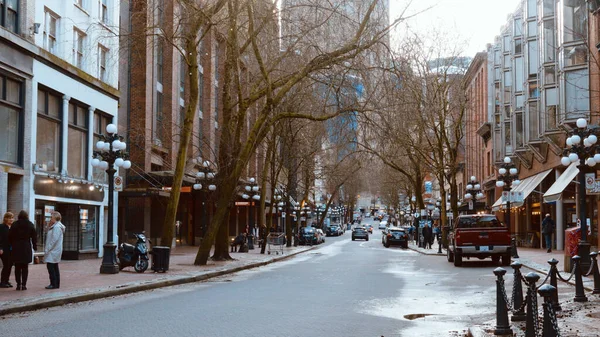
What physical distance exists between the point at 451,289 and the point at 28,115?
1703 cm

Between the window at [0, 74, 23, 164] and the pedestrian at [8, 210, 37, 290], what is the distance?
9.57 m

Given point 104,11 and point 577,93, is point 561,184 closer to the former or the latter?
point 577,93

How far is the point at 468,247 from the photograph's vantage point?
92.4ft

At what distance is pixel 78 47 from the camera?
32.8 m

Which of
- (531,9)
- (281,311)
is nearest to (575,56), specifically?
(531,9)

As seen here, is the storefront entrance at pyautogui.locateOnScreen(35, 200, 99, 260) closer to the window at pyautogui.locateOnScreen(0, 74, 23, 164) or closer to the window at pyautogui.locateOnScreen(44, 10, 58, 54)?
the window at pyautogui.locateOnScreen(0, 74, 23, 164)

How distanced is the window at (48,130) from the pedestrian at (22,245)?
12.3m

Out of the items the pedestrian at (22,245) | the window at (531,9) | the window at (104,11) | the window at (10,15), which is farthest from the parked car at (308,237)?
the pedestrian at (22,245)

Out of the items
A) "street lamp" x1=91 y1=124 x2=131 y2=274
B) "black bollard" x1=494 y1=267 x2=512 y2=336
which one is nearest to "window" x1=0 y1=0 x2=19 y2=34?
"street lamp" x1=91 y1=124 x2=131 y2=274

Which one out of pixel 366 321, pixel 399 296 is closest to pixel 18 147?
pixel 399 296

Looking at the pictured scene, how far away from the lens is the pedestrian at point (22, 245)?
1656 cm

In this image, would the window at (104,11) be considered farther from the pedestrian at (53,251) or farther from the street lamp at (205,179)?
the pedestrian at (53,251)

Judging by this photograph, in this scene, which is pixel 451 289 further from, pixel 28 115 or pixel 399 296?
pixel 28 115

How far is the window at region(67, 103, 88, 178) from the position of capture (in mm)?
32000
